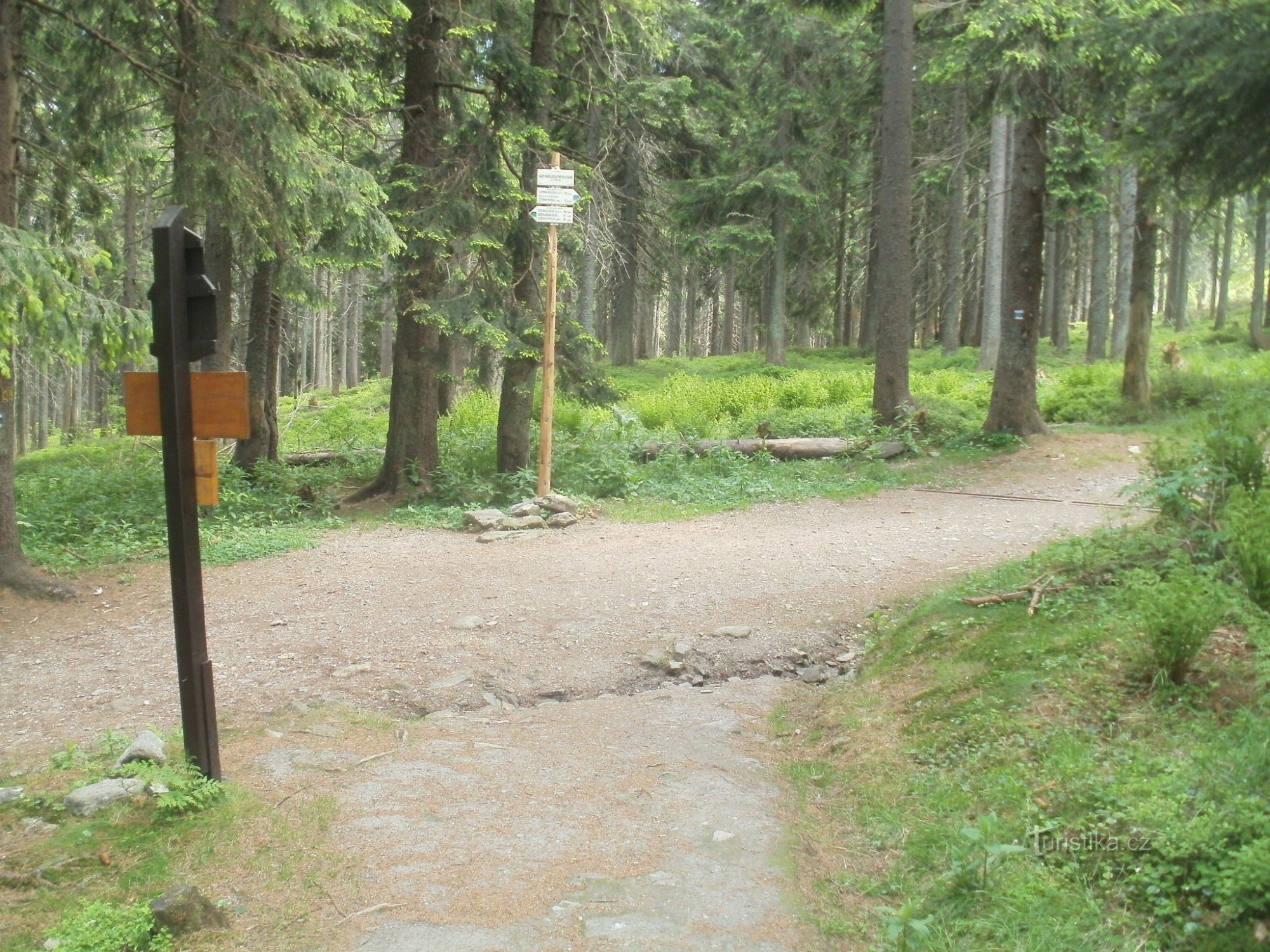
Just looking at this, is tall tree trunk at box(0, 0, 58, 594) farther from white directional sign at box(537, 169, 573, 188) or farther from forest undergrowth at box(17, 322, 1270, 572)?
white directional sign at box(537, 169, 573, 188)

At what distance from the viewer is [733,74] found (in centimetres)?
2895

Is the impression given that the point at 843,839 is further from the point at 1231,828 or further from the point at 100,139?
the point at 100,139

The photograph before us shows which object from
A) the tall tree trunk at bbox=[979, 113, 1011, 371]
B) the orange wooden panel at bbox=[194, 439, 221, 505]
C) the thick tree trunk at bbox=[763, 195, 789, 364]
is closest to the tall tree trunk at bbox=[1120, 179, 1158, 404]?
the tall tree trunk at bbox=[979, 113, 1011, 371]

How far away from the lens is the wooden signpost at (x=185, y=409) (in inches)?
175

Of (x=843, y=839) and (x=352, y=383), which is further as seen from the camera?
(x=352, y=383)

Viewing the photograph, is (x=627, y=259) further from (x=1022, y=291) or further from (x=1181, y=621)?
(x=1181, y=621)

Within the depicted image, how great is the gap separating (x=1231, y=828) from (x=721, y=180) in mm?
25316

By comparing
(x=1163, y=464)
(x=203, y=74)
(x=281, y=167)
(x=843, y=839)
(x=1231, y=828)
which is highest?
(x=203, y=74)

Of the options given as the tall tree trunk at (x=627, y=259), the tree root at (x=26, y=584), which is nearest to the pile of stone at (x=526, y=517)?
the tree root at (x=26, y=584)

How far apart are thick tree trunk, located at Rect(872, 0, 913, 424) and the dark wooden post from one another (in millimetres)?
12235

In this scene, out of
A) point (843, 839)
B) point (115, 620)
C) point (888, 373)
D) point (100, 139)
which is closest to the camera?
point (843, 839)

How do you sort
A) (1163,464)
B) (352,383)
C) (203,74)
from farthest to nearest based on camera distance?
1. (352,383)
2. (203,74)
3. (1163,464)

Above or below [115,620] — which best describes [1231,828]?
above

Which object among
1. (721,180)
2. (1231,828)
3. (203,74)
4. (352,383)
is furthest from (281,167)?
(352,383)
